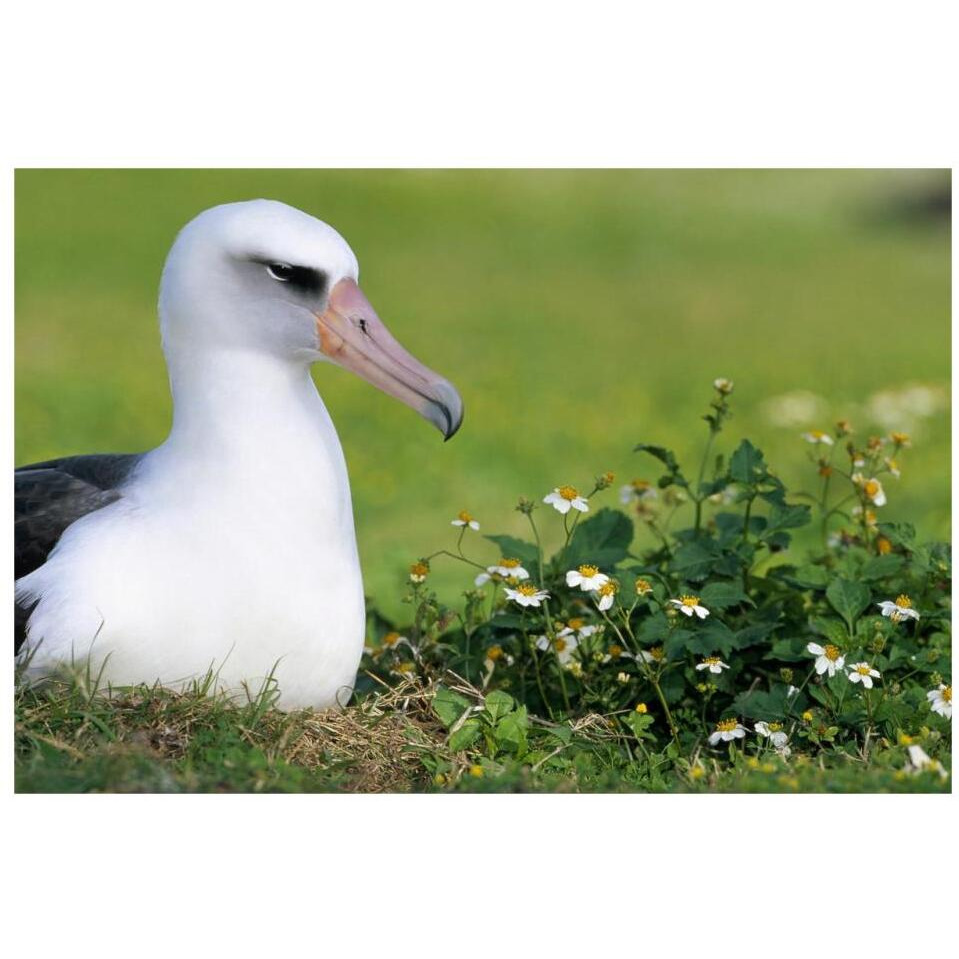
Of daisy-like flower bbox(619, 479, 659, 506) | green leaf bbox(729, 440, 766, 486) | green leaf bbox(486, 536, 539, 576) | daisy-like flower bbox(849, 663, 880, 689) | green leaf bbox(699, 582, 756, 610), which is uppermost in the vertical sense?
green leaf bbox(729, 440, 766, 486)

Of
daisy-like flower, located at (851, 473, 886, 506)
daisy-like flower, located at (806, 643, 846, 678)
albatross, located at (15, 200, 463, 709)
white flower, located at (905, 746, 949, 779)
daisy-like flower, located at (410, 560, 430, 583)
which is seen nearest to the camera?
white flower, located at (905, 746, 949, 779)

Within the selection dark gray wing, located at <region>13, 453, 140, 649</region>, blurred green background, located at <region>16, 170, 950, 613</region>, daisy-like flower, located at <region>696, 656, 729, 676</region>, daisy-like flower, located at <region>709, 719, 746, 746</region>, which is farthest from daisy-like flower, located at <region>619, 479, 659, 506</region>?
blurred green background, located at <region>16, 170, 950, 613</region>

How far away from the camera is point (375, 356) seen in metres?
4.57

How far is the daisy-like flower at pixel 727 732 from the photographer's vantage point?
15.4 feet

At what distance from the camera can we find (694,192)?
10844 millimetres

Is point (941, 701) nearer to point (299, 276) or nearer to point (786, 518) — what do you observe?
point (786, 518)

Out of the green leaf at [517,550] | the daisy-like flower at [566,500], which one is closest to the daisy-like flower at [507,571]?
the green leaf at [517,550]

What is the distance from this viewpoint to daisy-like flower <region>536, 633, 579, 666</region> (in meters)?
5.08

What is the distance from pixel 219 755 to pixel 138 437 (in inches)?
217

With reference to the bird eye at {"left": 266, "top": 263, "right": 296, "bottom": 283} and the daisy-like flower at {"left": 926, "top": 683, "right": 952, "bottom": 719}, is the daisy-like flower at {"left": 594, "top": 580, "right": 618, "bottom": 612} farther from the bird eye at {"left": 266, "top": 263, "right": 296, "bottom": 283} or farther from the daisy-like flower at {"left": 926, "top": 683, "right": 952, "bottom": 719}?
the bird eye at {"left": 266, "top": 263, "right": 296, "bottom": 283}

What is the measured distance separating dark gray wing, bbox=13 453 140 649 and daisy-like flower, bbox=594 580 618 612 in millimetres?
1581

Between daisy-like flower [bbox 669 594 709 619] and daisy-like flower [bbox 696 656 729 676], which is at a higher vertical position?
daisy-like flower [bbox 669 594 709 619]

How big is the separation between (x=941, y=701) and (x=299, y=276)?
7.94 feet

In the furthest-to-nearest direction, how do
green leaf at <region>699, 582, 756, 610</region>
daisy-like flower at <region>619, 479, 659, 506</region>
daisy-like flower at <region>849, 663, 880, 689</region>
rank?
daisy-like flower at <region>619, 479, 659, 506</region> → green leaf at <region>699, 582, 756, 610</region> → daisy-like flower at <region>849, 663, 880, 689</region>
